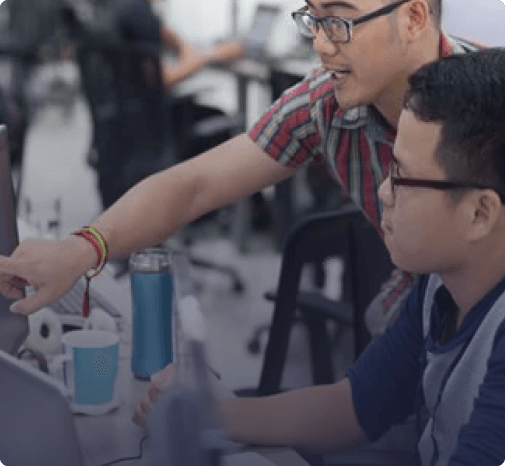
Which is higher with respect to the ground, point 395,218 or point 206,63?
point 395,218

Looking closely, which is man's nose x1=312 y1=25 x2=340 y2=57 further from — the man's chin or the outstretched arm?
the outstretched arm

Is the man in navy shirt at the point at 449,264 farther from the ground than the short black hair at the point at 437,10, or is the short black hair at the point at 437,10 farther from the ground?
the short black hair at the point at 437,10

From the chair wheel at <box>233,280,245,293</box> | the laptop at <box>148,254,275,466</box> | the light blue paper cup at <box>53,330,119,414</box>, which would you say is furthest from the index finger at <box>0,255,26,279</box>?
the chair wheel at <box>233,280,245,293</box>

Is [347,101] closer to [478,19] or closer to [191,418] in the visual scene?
[191,418]

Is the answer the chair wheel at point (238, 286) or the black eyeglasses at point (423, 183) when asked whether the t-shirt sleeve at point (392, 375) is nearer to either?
the black eyeglasses at point (423, 183)

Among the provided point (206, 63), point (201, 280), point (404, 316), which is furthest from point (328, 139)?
point (206, 63)

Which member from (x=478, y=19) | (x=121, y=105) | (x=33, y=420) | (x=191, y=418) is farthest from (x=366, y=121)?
(x=121, y=105)

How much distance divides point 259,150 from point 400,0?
42 cm

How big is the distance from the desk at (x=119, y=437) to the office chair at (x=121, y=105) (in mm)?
2219

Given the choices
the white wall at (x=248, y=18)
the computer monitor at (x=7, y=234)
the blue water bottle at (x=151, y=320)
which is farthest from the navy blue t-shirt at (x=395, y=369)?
the white wall at (x=248, y=18)

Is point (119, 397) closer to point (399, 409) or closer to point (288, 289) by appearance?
point (399, 409)

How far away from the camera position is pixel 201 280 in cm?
Answer: 457

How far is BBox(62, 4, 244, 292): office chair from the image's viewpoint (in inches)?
148

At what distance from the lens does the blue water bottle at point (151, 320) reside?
1634 mm
